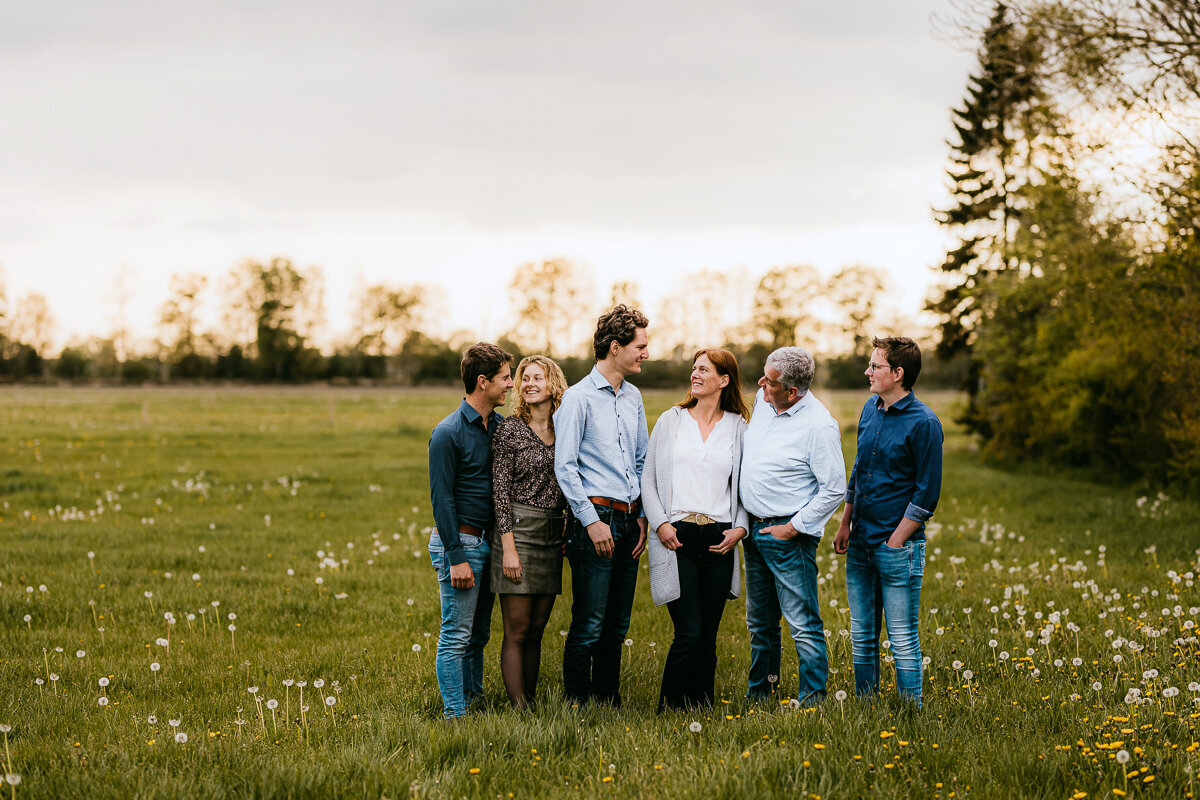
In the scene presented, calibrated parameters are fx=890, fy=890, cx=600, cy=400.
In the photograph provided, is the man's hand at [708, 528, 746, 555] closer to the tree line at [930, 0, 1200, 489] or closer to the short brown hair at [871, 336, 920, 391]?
the short brown hair at [871, 336, 920, 391]

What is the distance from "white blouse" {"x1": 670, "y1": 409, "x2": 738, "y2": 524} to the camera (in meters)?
5.52

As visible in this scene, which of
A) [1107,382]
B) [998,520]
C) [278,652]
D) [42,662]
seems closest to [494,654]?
[278,652]

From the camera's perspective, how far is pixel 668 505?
5.58 meters

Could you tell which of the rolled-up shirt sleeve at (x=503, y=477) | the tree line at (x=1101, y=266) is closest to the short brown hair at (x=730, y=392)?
the rolled-up shirt sleeve at (x=503, y=477)

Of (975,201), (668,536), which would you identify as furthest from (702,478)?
(975,201)

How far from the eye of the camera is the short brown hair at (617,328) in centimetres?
544

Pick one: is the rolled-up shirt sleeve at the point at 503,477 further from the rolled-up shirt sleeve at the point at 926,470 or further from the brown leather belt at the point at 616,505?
the rolled-up shirt sleeve at the point at 926,470

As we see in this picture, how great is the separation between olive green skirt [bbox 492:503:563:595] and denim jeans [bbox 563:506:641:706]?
16 cm

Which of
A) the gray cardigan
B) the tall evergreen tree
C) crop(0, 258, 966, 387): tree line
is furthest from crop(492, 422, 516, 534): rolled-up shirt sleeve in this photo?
crop(0, 258, 966, 387): tree line

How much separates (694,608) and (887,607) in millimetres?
1193

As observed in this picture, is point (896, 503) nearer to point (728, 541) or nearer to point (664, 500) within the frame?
point (728, 541)

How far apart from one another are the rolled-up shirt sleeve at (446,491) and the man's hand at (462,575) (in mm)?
30

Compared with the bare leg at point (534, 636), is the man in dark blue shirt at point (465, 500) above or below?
above

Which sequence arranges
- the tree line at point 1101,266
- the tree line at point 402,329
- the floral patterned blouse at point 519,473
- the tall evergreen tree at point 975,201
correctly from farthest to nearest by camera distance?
the tree line at point 402,329 < the tall evergreen tree at point 975,201 < the tree line at point 1101,266 < the floral patterned blouse at point 519,473
